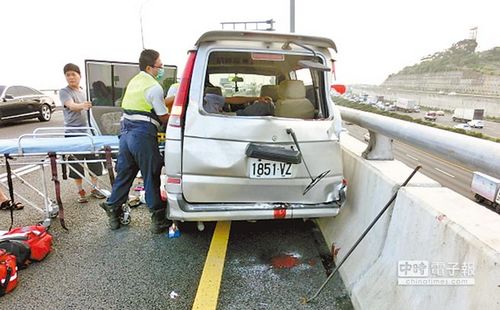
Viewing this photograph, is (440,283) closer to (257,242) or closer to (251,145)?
(251,145)

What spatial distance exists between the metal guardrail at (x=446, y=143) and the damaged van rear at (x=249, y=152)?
515 millimetres

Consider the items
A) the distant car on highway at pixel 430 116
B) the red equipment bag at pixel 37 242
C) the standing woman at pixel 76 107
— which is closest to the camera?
the distant car on highway at pixel 430 116

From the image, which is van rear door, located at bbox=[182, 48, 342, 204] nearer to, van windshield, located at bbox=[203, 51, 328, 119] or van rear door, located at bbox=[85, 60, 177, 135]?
van windshield, located at bbox=[203, 51, 328, 119]

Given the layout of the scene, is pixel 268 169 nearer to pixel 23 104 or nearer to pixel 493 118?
pixel 493 118

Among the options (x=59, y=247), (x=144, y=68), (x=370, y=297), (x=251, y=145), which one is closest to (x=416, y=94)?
(x=251, y=145)

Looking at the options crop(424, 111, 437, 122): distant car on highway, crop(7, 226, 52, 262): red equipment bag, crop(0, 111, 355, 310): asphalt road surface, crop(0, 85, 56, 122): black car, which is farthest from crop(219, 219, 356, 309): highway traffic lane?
crop(0, 85, 56, 122): black car

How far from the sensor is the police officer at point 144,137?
11.6ft

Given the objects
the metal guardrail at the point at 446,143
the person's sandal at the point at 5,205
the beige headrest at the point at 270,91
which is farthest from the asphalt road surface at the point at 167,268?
the beige headrest at the point at 270,91

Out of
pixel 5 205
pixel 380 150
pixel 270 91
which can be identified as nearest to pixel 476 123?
pixel 380 150

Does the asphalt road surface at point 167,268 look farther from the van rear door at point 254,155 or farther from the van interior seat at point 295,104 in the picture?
the van interior seat at point 295,104

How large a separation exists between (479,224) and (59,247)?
3638mm

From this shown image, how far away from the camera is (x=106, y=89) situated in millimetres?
5559

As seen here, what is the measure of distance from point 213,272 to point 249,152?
1120 millimetres

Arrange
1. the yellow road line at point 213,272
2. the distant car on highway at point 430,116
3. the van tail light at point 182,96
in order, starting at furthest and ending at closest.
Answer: the van tail light at point 182,96 < the distant car on highway at point 430,116 < the yellow road line at point 213,272
